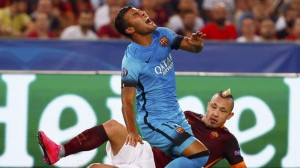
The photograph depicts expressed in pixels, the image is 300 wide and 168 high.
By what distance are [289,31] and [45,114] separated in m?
5.29

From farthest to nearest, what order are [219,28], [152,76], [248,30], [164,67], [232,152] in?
[219,28], [248,30], [232,152], [164,67], [152,76]

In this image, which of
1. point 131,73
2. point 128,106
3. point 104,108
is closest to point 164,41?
point 131,73

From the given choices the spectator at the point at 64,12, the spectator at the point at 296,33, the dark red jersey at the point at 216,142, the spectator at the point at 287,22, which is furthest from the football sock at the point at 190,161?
the spectator at the point at 64,12

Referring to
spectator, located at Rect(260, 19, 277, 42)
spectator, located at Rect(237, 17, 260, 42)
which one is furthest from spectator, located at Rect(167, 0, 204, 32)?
spectator, located at Rect(260, 19, 277, 42)

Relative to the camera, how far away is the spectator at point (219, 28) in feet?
45.7

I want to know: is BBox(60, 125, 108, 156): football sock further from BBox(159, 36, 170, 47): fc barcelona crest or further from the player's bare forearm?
BBox(159, 36, 170, 47): fc barcelona crest

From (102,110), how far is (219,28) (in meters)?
3.90

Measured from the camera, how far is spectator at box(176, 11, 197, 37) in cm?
1430

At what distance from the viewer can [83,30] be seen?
13883 millimetres

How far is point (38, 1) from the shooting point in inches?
599

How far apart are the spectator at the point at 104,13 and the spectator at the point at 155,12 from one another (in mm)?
380

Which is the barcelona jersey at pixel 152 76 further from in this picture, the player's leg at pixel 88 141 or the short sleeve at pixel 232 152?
the short sleeve at pixel 232 152

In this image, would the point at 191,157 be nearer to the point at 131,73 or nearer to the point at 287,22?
the point at 131,73

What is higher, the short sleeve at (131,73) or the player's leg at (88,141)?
the short sleeve at (131,73)
